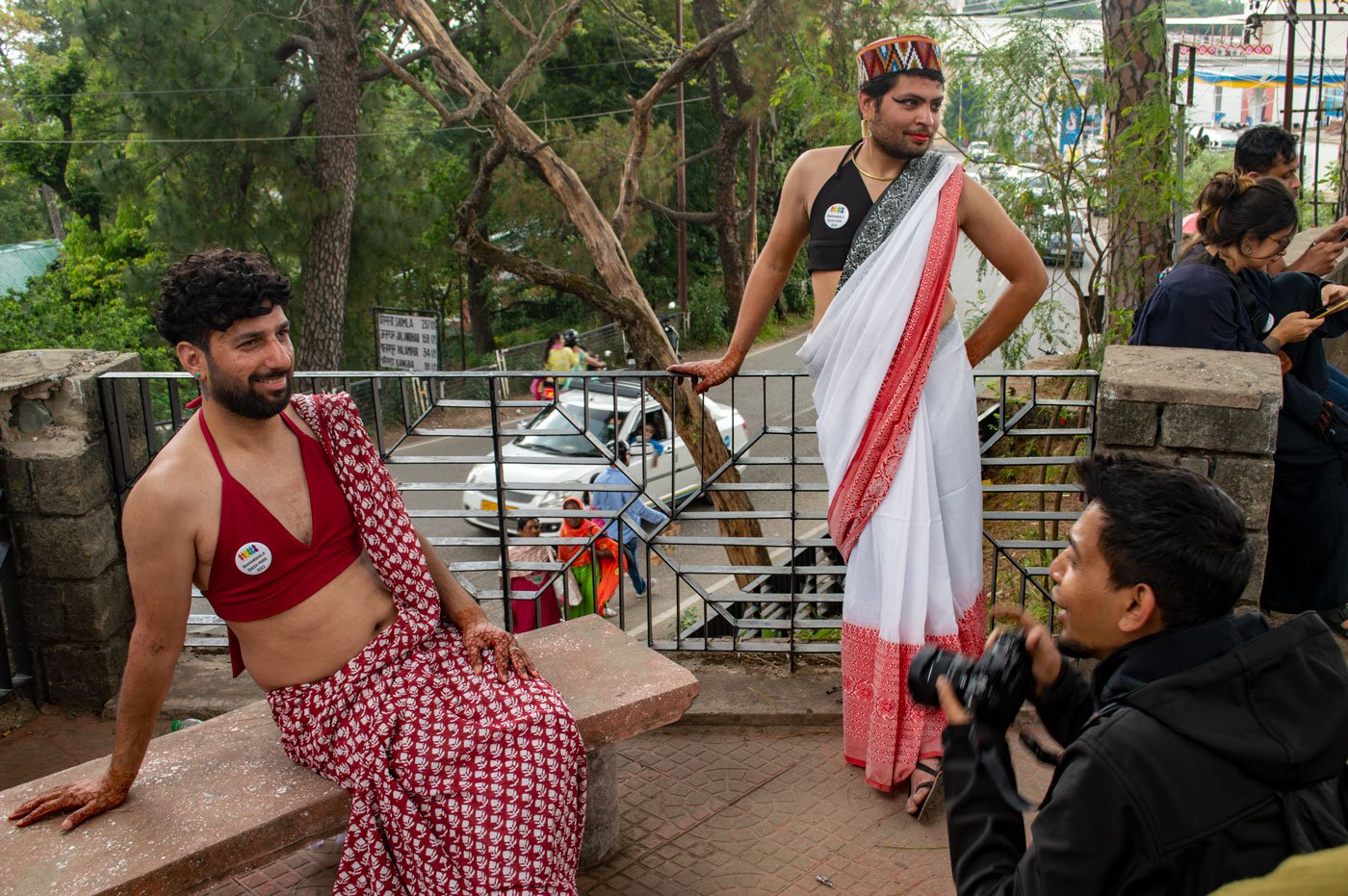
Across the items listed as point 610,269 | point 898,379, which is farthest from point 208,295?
point 610,269

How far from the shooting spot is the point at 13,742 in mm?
4094

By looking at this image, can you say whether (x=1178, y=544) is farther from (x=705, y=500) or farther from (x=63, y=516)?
(x=705, y=500)

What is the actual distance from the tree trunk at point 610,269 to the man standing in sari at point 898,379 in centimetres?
148

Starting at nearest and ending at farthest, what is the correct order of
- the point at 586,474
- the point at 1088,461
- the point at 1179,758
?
the point at 1179,758 → the point at 1088,461 → the point at 586,474

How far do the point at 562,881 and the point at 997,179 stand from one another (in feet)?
19.2

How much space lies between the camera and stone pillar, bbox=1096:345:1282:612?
3434mm

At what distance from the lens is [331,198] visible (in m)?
17.1

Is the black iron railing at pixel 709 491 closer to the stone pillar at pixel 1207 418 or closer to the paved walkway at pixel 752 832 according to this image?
the stone pillar at pixel 1207 418

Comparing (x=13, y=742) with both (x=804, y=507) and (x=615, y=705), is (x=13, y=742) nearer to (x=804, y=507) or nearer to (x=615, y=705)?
(x=615, y=705)

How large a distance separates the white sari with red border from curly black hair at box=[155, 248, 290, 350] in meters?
1.58

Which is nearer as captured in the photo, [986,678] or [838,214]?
[986,678]

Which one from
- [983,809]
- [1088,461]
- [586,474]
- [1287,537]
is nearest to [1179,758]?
[983,809]

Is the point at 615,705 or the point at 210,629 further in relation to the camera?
the point at 210,629

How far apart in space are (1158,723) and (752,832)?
2.01 metres
